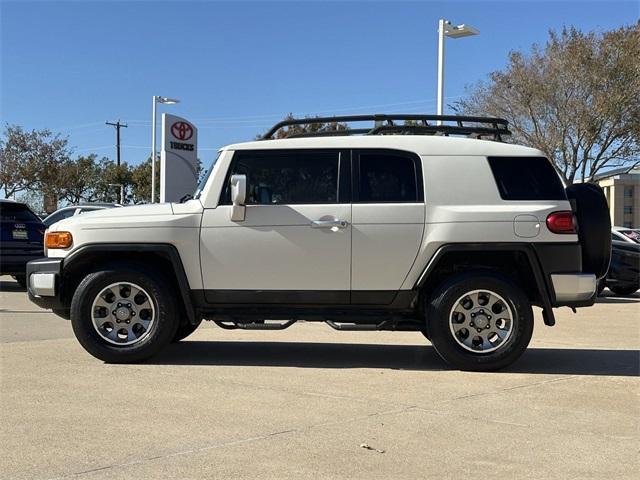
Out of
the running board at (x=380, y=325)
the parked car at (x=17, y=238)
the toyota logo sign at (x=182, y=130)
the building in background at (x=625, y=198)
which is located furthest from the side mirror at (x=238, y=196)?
the building in background at (x=625, y=198)

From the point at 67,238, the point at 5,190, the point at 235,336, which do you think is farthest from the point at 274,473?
the point at 5,190

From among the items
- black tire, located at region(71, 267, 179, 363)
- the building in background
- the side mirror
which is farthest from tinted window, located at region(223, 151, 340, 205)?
the building in background

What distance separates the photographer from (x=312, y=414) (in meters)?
4.82

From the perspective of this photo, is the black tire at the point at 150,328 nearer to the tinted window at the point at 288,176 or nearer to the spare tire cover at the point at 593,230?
the tinted window at the point at 288,176

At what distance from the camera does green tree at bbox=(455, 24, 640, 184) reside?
24453mm

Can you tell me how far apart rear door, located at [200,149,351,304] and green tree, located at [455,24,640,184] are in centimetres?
1985

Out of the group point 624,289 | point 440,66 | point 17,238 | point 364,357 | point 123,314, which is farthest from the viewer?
point 440,66

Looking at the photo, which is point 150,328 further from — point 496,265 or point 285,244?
point 496,265

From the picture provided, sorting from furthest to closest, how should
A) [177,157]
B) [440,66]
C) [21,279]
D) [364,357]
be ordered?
[177,157] < [440,66] < [21,279] < [364,357]

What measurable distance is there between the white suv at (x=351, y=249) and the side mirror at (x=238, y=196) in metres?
0.01

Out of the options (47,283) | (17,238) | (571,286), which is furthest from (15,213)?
(571,286)

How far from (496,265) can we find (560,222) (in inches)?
26.9

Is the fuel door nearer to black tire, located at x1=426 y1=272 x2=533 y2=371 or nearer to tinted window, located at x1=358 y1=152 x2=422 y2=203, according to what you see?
black tire, located at x1=426 y1=272 x2=533 y2=371

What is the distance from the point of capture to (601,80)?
80.4 ft
